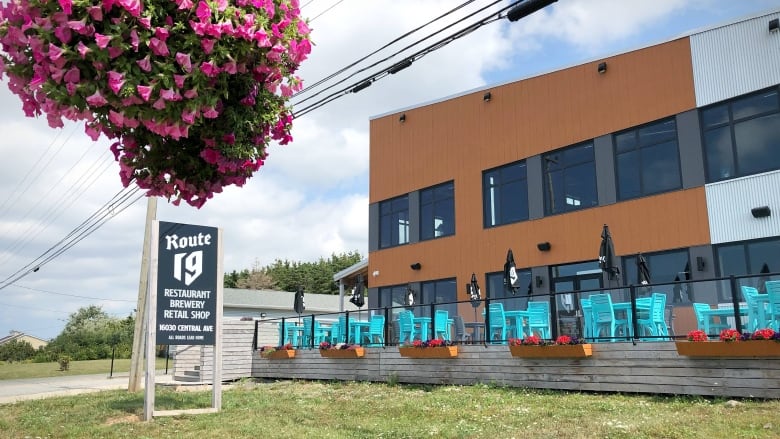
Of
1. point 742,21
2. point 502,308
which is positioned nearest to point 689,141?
point 742,21

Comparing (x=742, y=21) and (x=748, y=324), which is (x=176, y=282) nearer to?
(x=748, y=324)

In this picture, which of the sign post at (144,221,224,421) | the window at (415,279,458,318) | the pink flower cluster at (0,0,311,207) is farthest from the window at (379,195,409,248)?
the pink flower cluster at (0,0,311,207)

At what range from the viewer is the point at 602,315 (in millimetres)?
11234

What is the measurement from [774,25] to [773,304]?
26.1 ft

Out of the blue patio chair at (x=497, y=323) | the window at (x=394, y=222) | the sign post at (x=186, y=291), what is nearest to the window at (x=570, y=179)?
the window at (x=394, y=222)

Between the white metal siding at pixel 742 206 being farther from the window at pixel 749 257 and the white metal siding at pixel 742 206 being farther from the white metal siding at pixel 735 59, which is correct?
the white metal siding at pixel 735 59

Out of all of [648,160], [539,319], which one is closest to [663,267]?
[648,160]

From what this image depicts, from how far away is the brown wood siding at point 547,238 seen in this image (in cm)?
1579

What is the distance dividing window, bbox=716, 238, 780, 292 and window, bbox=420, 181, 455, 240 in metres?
8.37

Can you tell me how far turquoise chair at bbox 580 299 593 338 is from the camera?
11359mm

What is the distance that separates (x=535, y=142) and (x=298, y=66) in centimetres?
1703

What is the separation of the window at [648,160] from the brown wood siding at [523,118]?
1.03 ft

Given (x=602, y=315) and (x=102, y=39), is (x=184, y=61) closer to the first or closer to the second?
(x=102, y=39)

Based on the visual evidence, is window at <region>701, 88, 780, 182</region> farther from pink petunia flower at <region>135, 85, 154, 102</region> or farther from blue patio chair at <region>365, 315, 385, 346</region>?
pink petunia flower at <region>135, 85, 154, 102</region>
